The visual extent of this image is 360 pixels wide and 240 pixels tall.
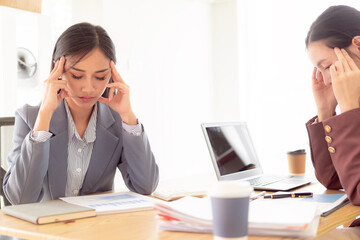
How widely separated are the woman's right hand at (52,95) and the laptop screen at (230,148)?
0.59 m

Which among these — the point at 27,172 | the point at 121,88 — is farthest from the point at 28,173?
the point at 121,88

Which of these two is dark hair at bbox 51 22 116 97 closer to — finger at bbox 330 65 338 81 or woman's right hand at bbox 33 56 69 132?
woman's right hand at bbox 33 56 69 132

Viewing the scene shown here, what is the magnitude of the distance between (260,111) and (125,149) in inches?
143

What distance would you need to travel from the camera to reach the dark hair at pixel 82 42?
1750 mm

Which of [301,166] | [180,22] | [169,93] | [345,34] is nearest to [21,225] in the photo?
[345,34]

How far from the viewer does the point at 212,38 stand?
5.50 meters

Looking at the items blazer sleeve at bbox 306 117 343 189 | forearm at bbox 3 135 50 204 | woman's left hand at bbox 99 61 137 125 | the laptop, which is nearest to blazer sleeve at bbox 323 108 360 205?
→ blazer sleeve at bbox 306 117 343 189

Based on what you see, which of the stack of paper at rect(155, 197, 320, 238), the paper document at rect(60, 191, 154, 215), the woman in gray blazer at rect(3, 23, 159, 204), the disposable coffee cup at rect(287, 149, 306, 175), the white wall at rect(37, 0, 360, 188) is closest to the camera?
the stack of paper at rect(155, 197, 320, 238)

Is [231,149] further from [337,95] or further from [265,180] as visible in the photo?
[337,95]

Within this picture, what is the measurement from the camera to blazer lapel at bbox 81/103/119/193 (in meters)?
1.77

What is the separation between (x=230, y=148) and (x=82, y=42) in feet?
2.52

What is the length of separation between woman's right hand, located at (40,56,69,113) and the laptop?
1.93 ft

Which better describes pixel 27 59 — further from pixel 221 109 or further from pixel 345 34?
pixel 221 109

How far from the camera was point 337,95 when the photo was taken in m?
1.51
